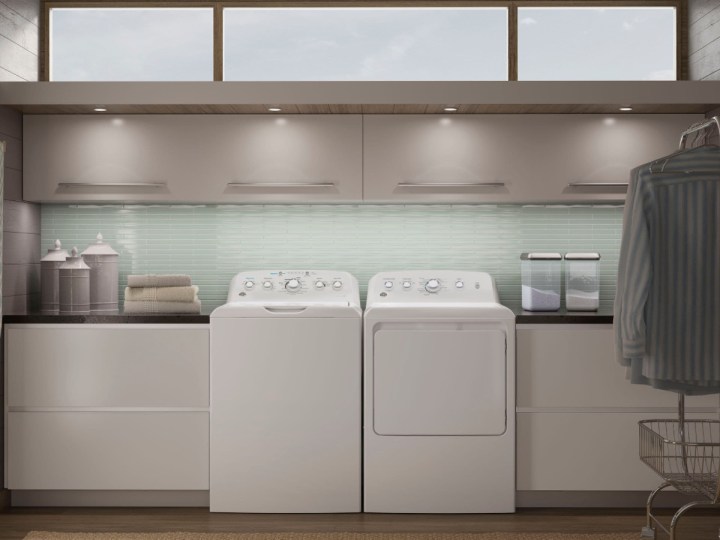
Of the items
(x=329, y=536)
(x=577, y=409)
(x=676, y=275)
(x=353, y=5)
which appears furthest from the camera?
(x=353, y=5)

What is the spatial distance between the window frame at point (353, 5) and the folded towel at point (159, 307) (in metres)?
1.19

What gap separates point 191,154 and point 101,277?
0.75 meters

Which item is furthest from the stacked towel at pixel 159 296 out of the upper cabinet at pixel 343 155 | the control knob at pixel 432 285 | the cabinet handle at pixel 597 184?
the cabinet handle at pixel 597 184

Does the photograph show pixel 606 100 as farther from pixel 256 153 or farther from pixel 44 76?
pixel 44 76

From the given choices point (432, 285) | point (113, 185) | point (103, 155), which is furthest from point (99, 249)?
point (432, 285)

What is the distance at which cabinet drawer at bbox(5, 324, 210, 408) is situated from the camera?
126 inches

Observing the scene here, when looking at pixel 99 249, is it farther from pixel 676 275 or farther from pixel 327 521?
pixel 676 275

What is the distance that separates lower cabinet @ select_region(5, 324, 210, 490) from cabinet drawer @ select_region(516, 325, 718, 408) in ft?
4.67

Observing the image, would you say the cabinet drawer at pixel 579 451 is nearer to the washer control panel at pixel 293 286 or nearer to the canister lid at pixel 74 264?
the washer control panel at pixel 293 286

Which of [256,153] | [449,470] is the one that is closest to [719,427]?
Answer: [449,470]

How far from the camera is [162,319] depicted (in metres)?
3.21

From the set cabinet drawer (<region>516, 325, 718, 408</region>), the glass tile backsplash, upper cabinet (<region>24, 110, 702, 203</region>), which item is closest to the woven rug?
cabinet drawer (<region>516, 325, 718, 408</region>)

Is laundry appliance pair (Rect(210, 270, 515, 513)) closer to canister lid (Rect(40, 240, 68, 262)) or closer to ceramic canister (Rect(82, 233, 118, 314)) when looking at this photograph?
ceramic canister (Rect(82, 233, 118, 314))

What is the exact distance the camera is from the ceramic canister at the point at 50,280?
3.47m
